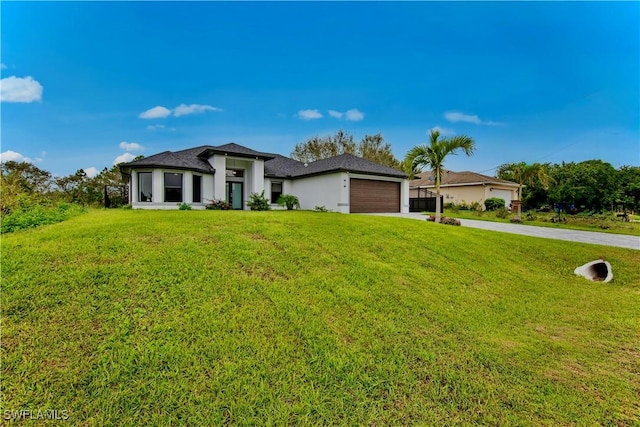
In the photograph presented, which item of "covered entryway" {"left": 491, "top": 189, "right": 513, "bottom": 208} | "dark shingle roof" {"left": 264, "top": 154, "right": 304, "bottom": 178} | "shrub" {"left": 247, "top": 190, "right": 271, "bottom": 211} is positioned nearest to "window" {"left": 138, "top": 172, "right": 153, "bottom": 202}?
"shrub" {"left": 247, "top": 190, "right": 271, "bottom": 211}

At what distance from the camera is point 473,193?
3078 cm

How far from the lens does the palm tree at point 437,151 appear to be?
1513 centimetres

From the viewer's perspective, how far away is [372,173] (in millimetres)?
19562

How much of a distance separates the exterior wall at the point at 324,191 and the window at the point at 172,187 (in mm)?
8006

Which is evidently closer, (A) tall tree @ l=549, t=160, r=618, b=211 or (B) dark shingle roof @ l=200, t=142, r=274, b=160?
(B) dark shingle roof @ l=200, t=142, r=274, b=160

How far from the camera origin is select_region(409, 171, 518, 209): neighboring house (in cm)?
3005

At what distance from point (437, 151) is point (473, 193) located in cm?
1849

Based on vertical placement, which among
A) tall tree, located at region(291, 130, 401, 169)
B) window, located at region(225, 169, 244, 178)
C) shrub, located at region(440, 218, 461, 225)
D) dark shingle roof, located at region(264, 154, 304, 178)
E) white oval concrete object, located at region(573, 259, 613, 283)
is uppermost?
tall tree, located at region(291, 130, 401, 169)

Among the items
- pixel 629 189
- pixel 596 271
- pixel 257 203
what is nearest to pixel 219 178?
pixel 257 203

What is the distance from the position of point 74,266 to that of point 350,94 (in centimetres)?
1863

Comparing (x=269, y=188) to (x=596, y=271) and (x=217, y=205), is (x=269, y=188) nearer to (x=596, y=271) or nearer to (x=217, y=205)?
(x=217, y=205)

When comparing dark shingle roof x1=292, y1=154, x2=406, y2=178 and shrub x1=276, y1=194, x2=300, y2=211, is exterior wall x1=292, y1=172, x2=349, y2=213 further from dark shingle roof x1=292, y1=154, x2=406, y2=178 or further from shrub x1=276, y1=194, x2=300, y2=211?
shrub x1=276, y1=194, x2=300, y2=211

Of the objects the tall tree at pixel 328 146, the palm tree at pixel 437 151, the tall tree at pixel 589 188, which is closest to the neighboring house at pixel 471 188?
the tall tree at pixel 589 188

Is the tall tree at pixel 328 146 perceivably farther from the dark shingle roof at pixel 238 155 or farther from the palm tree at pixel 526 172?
the palm tree at pixel 526 172
